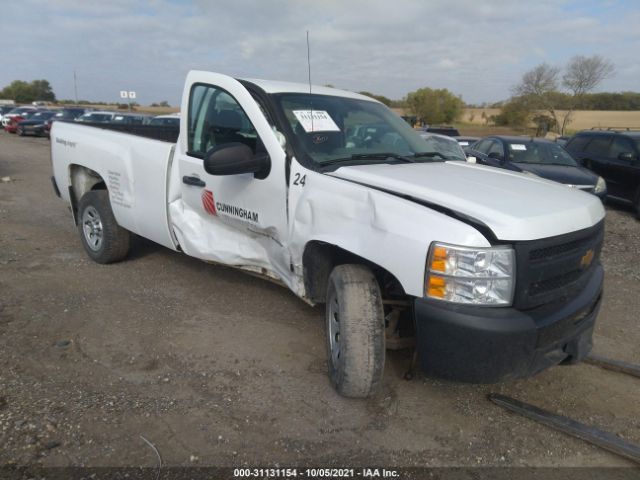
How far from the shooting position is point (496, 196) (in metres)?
2.63

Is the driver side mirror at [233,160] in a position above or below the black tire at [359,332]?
above

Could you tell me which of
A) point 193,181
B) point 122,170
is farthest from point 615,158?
point 122,170

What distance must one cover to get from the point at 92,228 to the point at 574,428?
4741mm

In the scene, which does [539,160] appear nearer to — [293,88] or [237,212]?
[293,88]

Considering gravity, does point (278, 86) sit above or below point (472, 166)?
above

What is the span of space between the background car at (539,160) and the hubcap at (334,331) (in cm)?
678

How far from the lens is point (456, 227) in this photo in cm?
232

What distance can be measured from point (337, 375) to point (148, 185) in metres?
2.56

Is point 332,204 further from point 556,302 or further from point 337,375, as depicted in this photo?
point 556,302

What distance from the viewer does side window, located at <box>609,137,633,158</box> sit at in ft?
31.8

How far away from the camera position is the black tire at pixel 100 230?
4.99m

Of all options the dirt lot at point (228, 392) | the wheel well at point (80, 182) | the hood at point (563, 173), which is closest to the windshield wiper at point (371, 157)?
the dirt lot at point (228, 392)

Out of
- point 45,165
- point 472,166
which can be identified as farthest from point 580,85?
point 472,166

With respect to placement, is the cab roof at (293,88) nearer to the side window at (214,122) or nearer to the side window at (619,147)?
the side window at (214,122)
